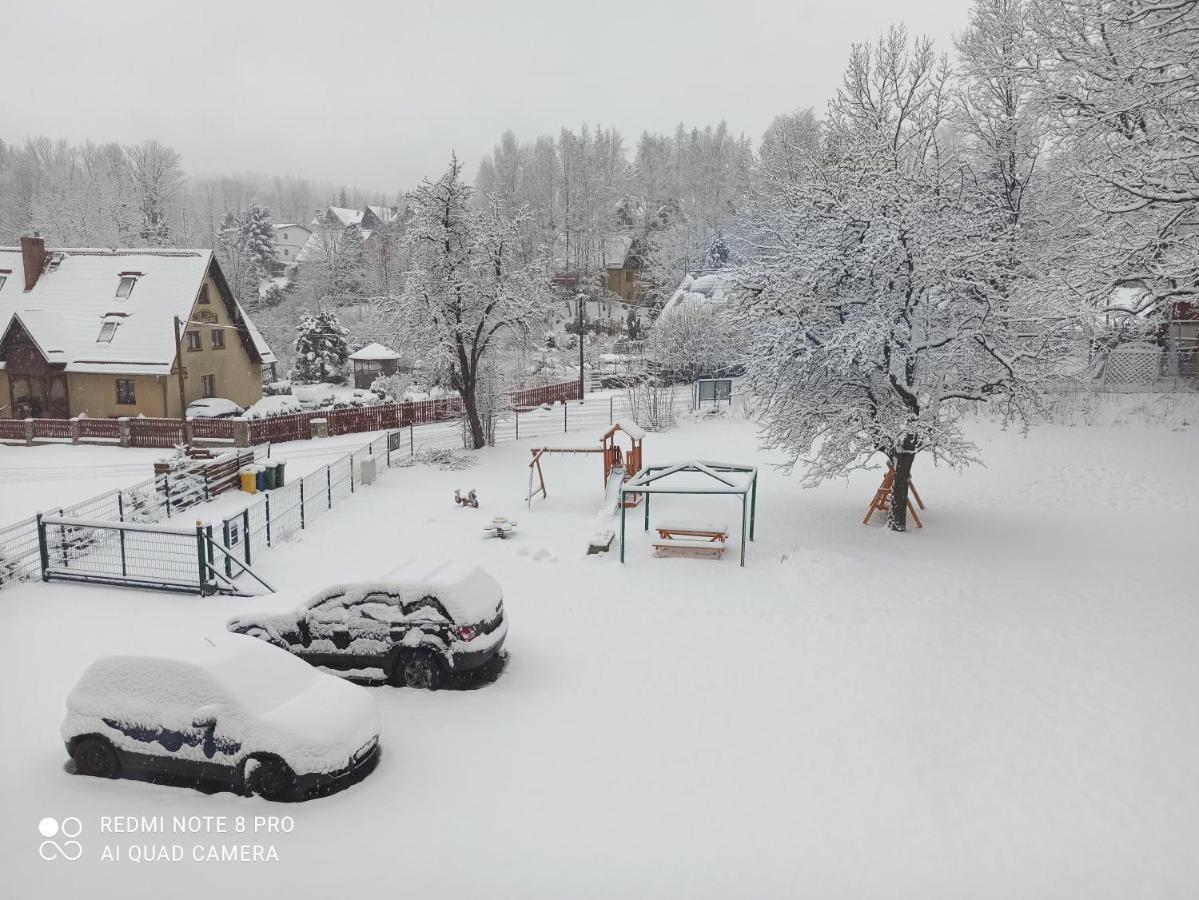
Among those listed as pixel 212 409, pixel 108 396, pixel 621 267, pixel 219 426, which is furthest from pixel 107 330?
pixel 621 267

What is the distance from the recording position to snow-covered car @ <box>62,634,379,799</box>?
775cm

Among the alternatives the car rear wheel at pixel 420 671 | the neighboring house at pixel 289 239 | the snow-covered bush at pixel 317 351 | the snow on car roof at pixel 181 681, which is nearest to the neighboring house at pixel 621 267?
the snow-covered bush at pixel 317 351

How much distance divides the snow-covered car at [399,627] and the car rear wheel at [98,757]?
9.23ft

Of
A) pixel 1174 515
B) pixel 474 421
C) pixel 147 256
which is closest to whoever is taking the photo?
pixel 1174 515

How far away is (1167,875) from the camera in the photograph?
696 cm

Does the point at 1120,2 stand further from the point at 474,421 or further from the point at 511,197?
the point at 511,197

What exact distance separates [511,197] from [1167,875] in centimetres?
8323

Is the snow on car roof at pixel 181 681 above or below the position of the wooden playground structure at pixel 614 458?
below

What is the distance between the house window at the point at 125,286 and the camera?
3497cm

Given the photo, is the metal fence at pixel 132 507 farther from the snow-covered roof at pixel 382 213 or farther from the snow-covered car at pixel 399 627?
the snow-covered roof at pixel 382 213

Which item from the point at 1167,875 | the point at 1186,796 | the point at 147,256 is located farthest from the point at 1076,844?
the point at 147,256

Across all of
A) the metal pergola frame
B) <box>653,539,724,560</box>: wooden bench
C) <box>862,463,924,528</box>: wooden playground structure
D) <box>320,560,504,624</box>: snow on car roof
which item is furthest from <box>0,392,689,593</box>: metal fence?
<box>862,463,924,528</box>: wooden playground structure

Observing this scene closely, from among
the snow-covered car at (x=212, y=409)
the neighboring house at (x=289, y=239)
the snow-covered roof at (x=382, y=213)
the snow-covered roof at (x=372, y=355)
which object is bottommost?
the snow-covered car at (x=212, y=409)

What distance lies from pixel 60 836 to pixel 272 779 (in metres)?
1.79
